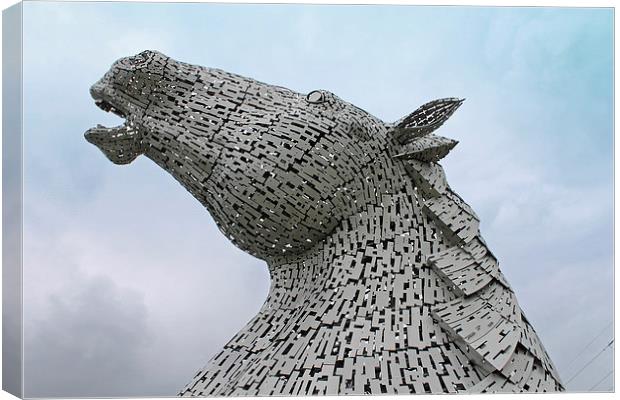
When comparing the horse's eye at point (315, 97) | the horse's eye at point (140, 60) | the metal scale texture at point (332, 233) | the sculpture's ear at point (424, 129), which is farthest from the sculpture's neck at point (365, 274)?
the horse's eye at point (140, 60)

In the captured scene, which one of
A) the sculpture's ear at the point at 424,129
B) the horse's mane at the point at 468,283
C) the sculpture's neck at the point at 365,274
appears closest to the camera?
the horse's mane at the point at 468,283

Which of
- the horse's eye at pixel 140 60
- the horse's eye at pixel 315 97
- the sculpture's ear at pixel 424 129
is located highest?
the horse's eye at pixel 140 60

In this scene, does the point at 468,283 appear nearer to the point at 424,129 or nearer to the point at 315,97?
the point at 424,129

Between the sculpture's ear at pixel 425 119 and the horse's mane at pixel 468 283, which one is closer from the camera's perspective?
the horse's mane at pixel 468 283

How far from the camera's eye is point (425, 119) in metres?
5.57

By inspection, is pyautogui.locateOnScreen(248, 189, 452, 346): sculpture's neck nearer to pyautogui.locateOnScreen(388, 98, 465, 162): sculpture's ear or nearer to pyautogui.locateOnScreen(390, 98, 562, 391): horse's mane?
pyautogui.locateOnScreen(390, 98, 562, 391): horse's mane

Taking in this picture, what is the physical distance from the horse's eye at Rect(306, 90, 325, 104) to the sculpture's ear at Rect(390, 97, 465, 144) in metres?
0.45

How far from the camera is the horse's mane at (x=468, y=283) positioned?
194 inches

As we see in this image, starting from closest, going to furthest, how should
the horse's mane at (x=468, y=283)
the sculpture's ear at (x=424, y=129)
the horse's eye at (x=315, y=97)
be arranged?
the horse's mane at (x=468, y=283), the sculpture's ear at (x=424, y=129), the horse's eye at (x=315, y=97)

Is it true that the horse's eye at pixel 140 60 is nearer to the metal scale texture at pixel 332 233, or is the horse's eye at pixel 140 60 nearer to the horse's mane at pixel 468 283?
the metal scale texture at pixel 332 233

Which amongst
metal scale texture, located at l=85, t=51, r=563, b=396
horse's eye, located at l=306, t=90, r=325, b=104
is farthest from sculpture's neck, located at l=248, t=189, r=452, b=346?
horse's eye, located at l=306, t=90, r=325, b=104

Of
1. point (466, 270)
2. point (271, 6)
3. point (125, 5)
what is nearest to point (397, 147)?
point (466, 270)

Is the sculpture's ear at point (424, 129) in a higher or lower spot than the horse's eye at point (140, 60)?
lower

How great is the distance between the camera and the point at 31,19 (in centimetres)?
634
